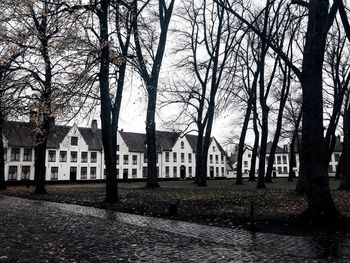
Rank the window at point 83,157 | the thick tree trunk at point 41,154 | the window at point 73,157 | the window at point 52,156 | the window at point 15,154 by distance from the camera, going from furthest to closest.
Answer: the window at point 83,157
the window at point 73,157
the window at point 52,156
the window at point 15,154
the thick tree trunk at point 41,154

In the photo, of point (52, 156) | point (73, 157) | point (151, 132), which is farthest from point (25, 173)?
point (151, 132)

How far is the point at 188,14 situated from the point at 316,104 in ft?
73.2

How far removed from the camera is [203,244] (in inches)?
287

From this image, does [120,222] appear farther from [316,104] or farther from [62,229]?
[316,104]

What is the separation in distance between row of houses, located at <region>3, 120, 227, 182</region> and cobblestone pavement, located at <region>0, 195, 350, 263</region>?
36.2 m

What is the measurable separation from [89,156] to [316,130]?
2264 inches

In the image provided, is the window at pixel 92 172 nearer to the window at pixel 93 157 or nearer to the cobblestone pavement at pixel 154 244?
the window at pixel 93 157

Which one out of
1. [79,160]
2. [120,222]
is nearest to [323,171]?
[120,222]

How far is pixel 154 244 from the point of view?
292 inches

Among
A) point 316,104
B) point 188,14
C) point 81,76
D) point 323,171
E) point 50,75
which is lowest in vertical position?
point 323,171

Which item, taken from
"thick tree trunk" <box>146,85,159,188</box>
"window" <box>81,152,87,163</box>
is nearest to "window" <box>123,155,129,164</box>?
"window" <box>81,152,87,163</box>

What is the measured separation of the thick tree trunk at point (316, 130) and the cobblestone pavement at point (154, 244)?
1321 millimetres

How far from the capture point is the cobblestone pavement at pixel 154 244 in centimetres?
617

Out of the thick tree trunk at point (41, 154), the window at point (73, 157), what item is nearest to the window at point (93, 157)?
the window at point (73, 157)
